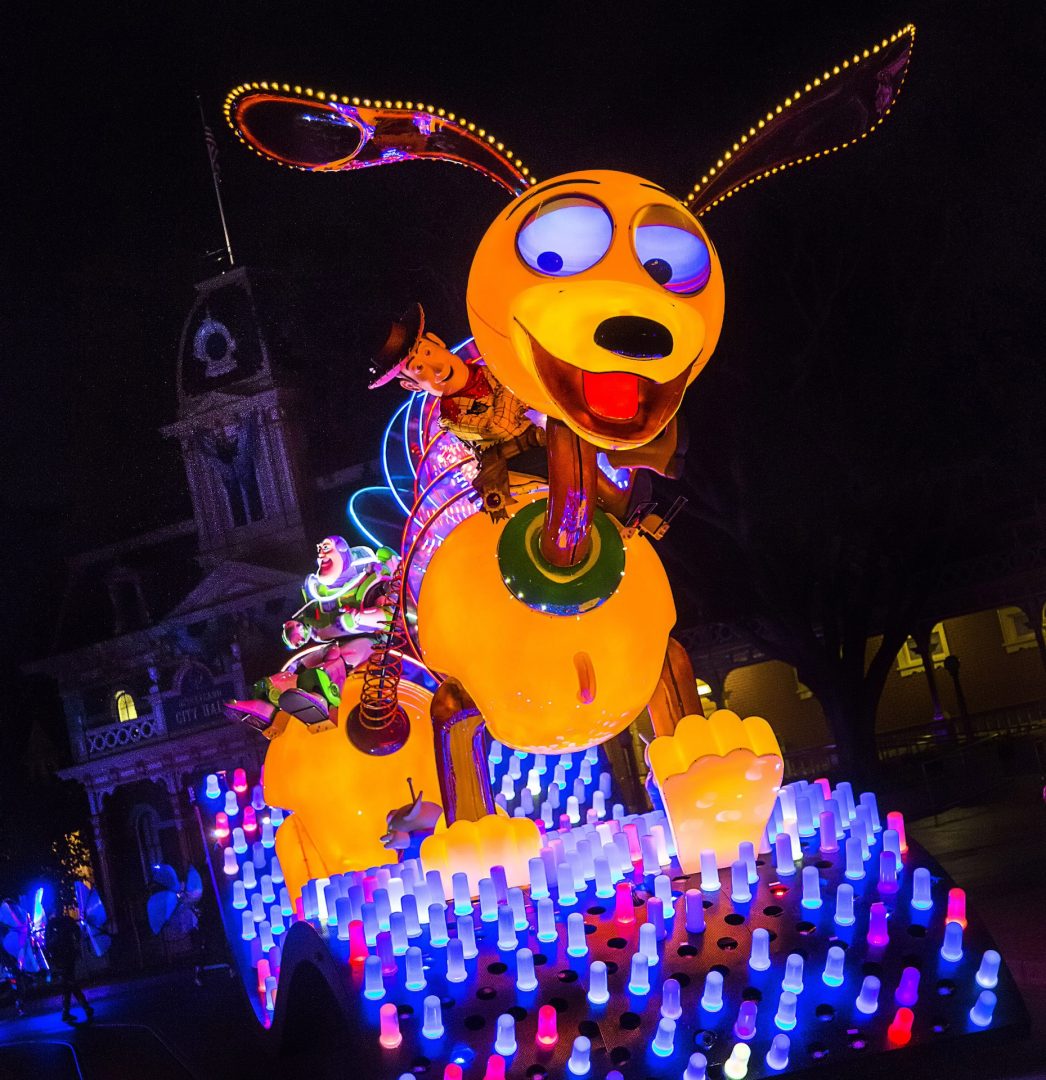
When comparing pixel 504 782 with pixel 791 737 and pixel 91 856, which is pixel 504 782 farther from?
pixel 91 856

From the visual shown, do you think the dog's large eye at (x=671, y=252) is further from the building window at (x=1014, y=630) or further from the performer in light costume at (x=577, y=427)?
the building window at (x=1014, y=630)

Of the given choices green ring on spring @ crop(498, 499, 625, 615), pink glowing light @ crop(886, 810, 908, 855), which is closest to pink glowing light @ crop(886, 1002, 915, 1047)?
pink glowing light @ crop(886, 810, 908, 855)

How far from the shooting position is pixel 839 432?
1371 centimetres

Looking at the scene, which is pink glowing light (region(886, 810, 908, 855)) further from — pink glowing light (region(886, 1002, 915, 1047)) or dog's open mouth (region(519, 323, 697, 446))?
dog's open mouth (region(519, 323, 697, 446))

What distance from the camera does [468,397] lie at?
456 cm

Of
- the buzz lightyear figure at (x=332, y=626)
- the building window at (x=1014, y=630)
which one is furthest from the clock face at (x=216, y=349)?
the buzz lightyear figure at (x=332, y=626)

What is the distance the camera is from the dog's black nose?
3.78 metres

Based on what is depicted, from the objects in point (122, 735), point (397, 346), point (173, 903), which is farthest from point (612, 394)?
point (122, 735)

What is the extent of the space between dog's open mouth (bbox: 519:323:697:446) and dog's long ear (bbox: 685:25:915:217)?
3.72 ft

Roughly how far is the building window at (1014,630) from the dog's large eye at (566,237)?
19.5 metres

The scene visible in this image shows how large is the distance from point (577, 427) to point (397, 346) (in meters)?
0.86

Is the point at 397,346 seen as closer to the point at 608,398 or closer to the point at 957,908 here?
the point at 608,398

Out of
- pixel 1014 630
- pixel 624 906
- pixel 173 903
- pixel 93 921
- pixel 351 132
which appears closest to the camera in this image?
pixel 624 906

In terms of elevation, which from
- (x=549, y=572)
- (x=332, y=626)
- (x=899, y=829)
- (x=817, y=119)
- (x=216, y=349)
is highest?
(x=216, y=349)
